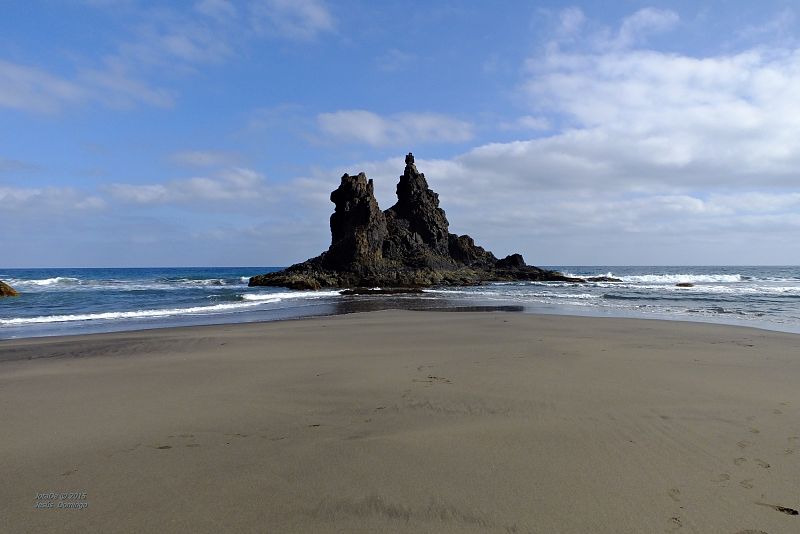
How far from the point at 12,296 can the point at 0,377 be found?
28.4m

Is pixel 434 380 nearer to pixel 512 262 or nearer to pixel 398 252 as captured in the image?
pixel 398 252

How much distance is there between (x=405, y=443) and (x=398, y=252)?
50079mm

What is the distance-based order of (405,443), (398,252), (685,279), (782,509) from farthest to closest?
(685,279) < (398,252) < (405,443) < (782,509)

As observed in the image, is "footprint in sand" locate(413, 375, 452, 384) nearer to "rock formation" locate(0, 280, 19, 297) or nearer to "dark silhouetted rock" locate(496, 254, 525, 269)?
"rock formation" locate(0, 280, 19, 297)

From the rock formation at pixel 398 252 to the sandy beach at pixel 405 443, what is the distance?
113 ft

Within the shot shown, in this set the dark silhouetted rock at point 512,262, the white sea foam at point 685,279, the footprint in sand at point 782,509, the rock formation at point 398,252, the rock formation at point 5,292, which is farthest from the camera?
the dark silhouetted rock at point 512,262

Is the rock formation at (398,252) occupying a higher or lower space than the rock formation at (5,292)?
higher

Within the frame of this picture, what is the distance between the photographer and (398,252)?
54.0 metres

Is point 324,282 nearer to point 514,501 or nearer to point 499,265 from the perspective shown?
point 499,265

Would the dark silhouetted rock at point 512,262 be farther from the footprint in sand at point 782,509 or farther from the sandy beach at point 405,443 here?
the footprint in sand at point 782,509

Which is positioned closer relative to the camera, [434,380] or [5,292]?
[434,380]

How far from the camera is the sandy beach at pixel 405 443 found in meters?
2.92

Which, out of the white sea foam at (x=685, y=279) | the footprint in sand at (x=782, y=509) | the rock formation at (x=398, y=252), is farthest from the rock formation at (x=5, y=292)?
the white sea foam at (x=685, y=279)

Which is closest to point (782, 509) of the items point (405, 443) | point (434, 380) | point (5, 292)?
point (405, 443)
